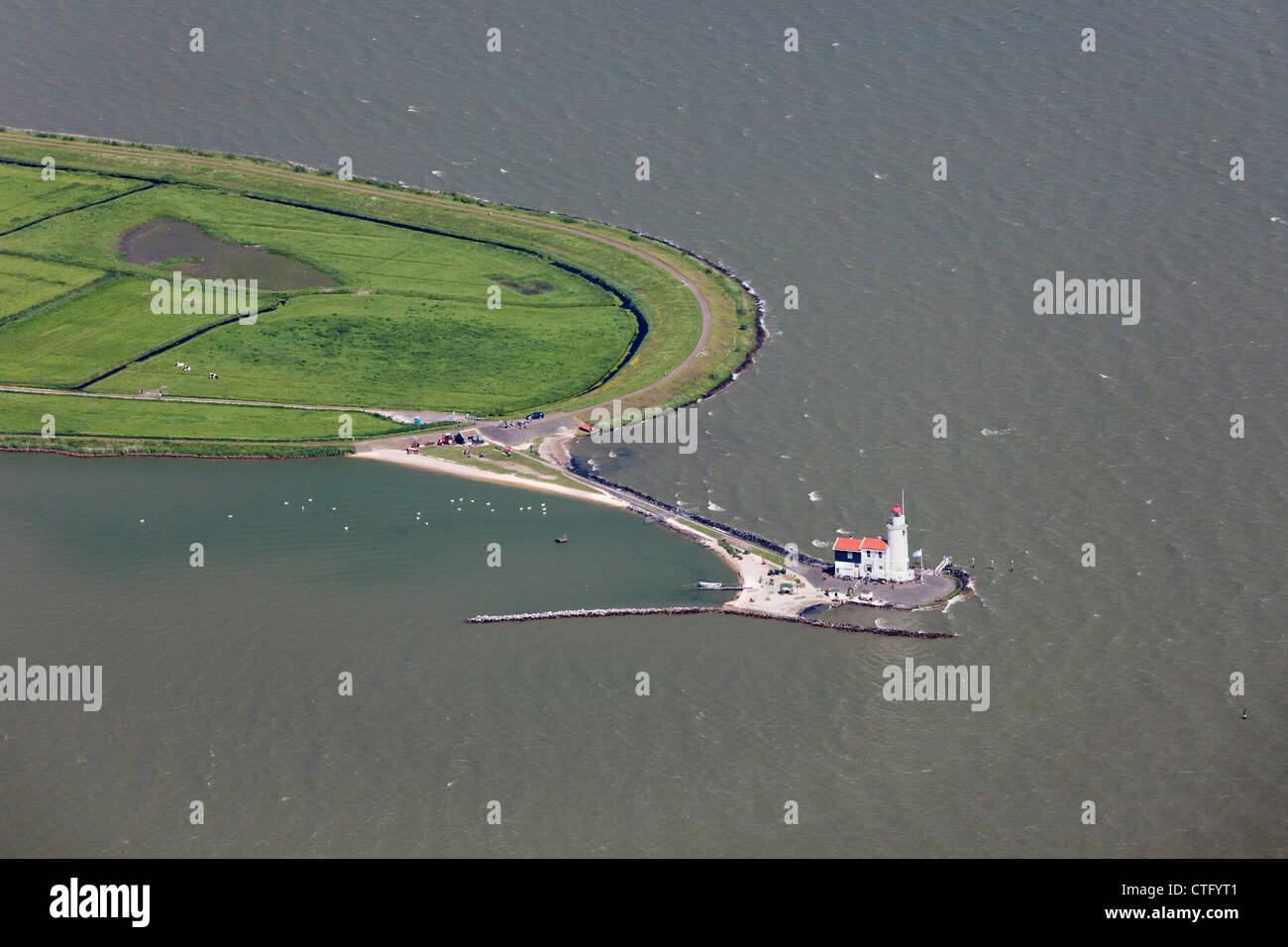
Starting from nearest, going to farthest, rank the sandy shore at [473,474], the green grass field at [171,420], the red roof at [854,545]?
the red roof at [854,545]
the sandy shore at [473,474]
the green grass field at [171,420]

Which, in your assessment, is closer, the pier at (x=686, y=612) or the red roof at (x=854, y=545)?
the pier at (x=686, y=612)

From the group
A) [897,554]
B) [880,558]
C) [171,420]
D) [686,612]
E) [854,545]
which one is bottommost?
[686,612]

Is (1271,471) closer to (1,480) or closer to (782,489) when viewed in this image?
(782,489)

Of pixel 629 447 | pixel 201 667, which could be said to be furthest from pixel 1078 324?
pixel 201 667

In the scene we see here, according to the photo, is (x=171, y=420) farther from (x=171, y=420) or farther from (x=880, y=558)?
(x=880, y=558)

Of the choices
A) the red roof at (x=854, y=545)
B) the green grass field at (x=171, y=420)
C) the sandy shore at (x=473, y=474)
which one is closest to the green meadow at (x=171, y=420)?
the green grass field at (x=171, y=420)

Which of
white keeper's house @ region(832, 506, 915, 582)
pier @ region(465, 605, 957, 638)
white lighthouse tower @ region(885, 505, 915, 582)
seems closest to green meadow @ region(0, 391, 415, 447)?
pier @ region(465, 605, 957, 638)

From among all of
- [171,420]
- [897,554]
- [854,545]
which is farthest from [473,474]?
[897,554]

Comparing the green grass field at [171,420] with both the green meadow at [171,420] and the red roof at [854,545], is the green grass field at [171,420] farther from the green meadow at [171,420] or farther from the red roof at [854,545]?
the red roof at [854,545]
